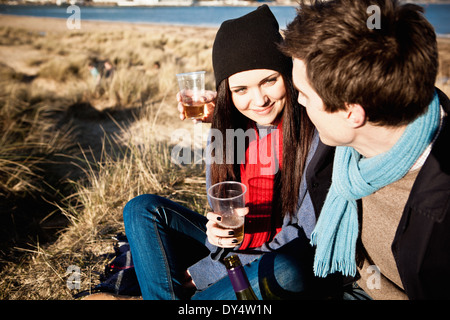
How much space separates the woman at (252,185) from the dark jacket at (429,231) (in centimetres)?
63

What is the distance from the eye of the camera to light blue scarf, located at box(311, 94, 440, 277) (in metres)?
1.29

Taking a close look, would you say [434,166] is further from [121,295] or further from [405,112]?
[121,295]

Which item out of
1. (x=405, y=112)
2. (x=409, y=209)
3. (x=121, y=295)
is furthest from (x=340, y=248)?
(x=121, y=295)

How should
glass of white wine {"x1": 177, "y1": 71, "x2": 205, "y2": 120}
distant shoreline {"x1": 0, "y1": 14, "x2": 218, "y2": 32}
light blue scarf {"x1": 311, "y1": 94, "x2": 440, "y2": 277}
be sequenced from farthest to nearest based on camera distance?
distant shoreline {"x1": 0, "y1": 14, "x2": 218, "y2": 32} < glass of white wine {"x1": 177, "y1": 71, "x2": 205, "y2": 120} < light blue scarf {"x1": 311, "y1": 94, "x2": 440, "y2": 277}

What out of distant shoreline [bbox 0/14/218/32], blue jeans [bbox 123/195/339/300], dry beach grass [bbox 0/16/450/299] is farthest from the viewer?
distant shoreline [bbox 0/14/218/32]

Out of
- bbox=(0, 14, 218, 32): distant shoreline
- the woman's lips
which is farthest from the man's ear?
bbox=(0, 14, 218, 32): distant shoreline

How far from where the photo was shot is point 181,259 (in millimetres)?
2160

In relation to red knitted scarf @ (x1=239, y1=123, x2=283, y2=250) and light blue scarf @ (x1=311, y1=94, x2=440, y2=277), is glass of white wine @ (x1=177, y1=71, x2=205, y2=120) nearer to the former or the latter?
red knitted scarf @ (x1=239, y1=123, x2=283, y2=250)

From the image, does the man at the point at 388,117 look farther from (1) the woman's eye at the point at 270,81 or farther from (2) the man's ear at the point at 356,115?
(1) the woman's eye at the point at 270,81

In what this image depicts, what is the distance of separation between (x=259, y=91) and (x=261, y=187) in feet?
2.33

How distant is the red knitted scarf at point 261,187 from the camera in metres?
2.09

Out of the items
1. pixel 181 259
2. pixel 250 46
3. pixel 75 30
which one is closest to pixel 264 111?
pixel 250 46

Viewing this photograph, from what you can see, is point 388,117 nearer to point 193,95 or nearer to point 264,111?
point 264,111

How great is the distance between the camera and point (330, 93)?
4.28 ft
